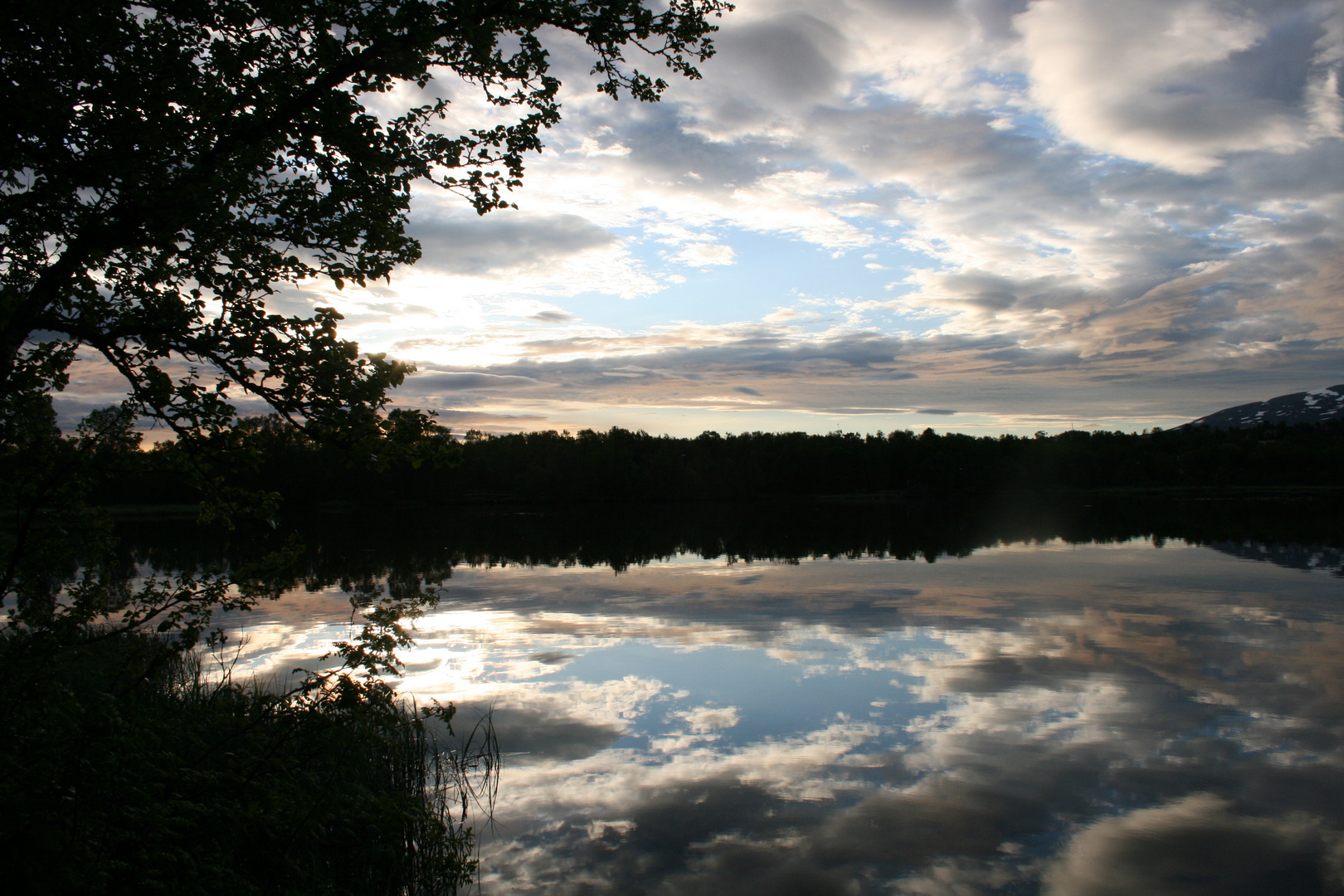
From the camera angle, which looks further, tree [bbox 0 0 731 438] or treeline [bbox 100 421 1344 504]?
treeline [bbox 100 421 1344 504]

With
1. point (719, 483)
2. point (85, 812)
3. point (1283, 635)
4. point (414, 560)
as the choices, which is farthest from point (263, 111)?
point (719, 483)

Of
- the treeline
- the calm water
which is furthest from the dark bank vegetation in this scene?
the treeline

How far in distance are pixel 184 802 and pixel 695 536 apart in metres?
37.6

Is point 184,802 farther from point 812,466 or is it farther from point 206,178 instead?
point 812,466

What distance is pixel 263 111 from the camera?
5.66 metres

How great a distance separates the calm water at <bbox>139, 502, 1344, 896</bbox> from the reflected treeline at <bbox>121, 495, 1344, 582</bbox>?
29.1ft

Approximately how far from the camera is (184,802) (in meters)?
4.51

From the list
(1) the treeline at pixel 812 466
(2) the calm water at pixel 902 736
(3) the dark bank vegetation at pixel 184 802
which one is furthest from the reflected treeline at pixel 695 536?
(1) the treeline at pixel 812 466

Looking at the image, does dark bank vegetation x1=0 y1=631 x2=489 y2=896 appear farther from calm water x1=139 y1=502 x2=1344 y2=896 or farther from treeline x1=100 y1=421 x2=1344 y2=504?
treeline x1=100 y1=421 x2=1344 y2=504

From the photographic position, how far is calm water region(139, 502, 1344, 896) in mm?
6707

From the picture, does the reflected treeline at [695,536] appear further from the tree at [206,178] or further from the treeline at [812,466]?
the treeline at [812,466]

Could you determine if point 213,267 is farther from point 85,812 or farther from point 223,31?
point 85,812

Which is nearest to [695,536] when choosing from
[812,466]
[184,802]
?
[184,802]

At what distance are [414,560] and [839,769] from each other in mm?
23788
